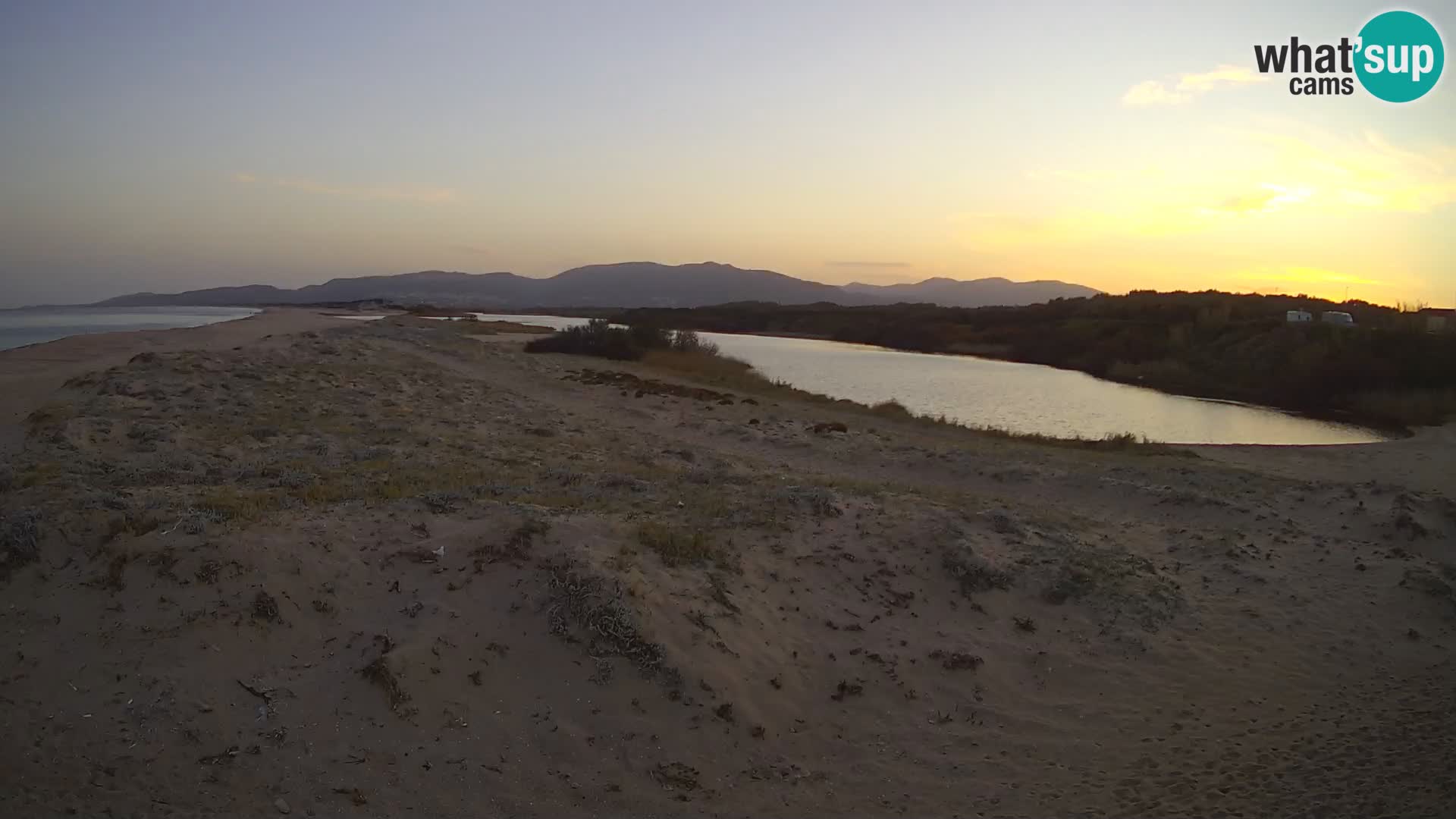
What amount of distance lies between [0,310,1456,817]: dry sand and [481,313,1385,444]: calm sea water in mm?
12707

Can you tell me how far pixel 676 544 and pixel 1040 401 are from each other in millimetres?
24150

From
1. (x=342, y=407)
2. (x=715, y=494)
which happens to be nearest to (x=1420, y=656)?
(x=715, y=494)

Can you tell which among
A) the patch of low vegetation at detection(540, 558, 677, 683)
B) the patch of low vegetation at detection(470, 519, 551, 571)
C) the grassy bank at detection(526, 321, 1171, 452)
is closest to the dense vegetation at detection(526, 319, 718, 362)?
the grassy bank at detection(526, 321, 1171, 452)

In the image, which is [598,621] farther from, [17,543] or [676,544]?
[17,543]

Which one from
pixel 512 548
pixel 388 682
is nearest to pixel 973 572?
pixel 512 548

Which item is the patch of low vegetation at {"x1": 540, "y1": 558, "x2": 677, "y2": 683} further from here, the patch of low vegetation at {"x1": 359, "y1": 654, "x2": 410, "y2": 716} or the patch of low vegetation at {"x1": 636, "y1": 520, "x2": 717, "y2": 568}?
the patch of low vegetation at {"x1": 359, "y1": 654, "x2": 410, "y2": 716}

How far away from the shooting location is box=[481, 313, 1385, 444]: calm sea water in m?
21.4

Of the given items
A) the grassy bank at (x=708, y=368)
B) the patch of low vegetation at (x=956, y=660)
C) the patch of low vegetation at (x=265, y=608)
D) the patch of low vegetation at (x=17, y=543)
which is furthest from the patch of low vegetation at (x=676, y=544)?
the grassy bank at (x=708, y=368)

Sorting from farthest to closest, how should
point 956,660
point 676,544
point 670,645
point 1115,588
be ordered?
point 1115,588
point 676,544
point 956,660
point 670,645

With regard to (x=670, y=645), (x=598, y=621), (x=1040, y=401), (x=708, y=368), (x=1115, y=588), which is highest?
(x=708, y=368)

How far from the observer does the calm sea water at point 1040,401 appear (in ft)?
70.2

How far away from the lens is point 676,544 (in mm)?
6297

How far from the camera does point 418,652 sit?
186 inches

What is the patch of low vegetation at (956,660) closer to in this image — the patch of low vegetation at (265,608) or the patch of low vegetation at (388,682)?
the patch of low vegetation at (388,682)
